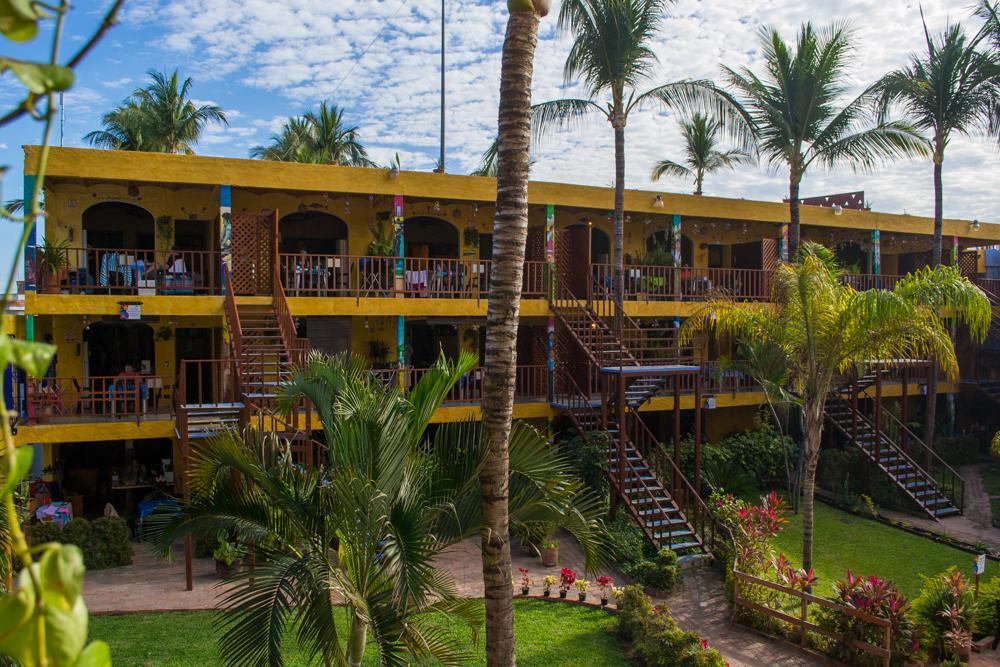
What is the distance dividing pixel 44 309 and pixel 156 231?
12.4 feet

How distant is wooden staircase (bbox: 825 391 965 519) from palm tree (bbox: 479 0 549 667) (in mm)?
15513

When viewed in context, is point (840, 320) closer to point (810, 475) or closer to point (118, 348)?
point (810, 475)

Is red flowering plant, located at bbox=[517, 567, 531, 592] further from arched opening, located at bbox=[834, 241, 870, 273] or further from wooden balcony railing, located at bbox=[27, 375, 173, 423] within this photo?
arched opening, located at bbox=[834, 241, 870, 273]

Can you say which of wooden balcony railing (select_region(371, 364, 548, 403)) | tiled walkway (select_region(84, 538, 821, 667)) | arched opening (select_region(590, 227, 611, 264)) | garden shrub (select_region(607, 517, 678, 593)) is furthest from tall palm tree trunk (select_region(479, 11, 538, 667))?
arched opening (select_region(590, 227, 611, 264))

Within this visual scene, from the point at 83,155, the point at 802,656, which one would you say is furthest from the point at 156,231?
the point at 802,656

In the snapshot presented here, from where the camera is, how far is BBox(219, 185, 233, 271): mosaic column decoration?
1659 cm

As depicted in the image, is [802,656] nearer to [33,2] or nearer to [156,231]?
[33,2]

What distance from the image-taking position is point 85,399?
15.7 m

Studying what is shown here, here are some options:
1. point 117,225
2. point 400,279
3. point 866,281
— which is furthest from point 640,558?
point 866,281

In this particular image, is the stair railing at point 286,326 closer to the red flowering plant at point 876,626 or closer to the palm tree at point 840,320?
the palm tree at point 840,320

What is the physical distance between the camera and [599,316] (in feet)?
62.8

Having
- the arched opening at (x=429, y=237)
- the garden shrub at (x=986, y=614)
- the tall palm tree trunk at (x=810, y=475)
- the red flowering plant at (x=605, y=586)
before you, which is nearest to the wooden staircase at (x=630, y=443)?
the tall palm tree trunk at (x=810, y=475)

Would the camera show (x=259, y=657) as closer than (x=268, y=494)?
Yes

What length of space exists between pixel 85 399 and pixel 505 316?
1285 cm
